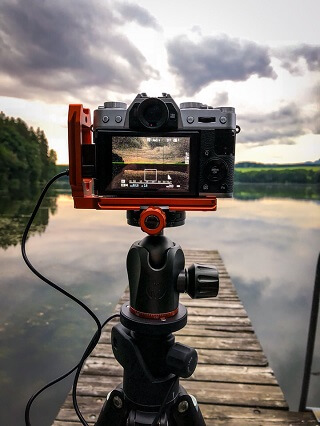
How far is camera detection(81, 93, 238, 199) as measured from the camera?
101 cm

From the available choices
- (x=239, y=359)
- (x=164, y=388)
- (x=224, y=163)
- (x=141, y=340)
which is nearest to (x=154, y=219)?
(x=224, y=163)

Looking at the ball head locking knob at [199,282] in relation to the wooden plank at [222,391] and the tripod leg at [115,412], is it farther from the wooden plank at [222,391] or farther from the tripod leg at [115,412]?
the wooden plank at [222,391]

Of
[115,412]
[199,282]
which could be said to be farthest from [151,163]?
[115,412]

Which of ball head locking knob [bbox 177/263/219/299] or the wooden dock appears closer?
ball head locking knob [bbox 177/263/219/299]

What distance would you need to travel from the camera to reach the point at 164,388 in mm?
1126

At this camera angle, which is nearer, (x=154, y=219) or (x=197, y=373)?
(x=154, y=219)

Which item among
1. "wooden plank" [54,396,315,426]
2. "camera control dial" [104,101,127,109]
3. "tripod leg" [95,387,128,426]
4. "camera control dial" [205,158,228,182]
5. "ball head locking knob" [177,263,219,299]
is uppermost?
→ "camera control dial" [104,101,127,109]

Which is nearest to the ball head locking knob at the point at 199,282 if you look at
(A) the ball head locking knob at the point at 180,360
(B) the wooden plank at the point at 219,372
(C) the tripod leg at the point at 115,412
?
(A) the ball head locking knob at the point at 180,360

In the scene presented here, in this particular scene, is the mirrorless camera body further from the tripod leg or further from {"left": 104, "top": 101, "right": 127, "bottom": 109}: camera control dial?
the tripod leg

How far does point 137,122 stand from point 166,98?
0.12m

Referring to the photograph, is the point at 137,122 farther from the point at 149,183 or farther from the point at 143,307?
the point at 143,307

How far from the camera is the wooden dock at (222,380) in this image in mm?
1748

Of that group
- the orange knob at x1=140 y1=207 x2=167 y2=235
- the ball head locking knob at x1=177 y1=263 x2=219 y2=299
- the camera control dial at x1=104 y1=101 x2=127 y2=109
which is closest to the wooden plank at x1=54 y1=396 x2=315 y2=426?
the ball head locking knob at x1=177 y1=263 x2=219 y2=299

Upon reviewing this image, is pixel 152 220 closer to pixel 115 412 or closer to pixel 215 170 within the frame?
pixel 215 170
